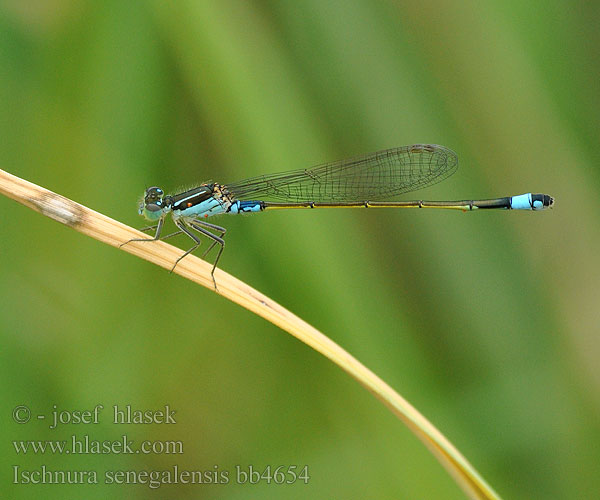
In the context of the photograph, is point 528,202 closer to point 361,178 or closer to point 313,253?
point 361,178

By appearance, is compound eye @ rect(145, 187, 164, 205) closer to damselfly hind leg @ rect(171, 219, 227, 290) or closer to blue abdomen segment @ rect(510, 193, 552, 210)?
damselfly hind leg @ rect(171, 219, 227, 290)

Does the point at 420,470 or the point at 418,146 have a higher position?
the point at 418,146

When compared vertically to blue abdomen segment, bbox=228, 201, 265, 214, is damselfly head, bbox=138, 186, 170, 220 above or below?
below

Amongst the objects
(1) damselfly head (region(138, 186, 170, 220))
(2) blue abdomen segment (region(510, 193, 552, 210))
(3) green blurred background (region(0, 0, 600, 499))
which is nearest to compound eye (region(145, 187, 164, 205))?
(1) damselfly head (region(138, 186, 170, 220))

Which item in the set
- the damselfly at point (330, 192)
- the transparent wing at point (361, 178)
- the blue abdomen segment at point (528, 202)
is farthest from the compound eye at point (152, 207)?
the blue abdomen segment at point (528, 202)

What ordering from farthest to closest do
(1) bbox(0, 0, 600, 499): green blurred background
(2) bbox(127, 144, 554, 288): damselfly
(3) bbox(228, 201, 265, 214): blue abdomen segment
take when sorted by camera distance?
(3) bbox(228, 201, 265, 214): blue abdomen segment, (2) bbox(127, 144, 554, 288): damselfly, (1) bbox(0, 0, 600, 499): green blurred background

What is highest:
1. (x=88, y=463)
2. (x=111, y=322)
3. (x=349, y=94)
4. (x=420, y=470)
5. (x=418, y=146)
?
(x=349, y=94)

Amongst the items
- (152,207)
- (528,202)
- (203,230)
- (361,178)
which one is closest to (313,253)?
(203,230)

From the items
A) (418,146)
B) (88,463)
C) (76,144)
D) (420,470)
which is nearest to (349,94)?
(418,146)

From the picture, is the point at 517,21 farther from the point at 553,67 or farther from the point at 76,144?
the point at 76,144
